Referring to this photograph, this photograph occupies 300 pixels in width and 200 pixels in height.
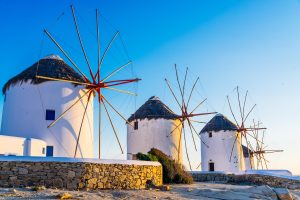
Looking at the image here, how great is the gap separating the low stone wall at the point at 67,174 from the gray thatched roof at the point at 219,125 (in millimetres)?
19601

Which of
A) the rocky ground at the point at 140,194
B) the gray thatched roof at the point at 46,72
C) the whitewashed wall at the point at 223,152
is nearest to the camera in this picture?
the rocky ground at the point at 140,194

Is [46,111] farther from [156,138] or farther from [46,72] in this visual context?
[156,138]

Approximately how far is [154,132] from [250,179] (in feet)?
27.1

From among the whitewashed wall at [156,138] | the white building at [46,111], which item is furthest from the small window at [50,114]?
the whitewashed wall at [156,138]

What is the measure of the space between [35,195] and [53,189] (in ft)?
4.82

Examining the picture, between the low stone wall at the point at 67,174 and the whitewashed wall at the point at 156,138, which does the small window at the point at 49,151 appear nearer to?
the low stone wall at the point at 67,174

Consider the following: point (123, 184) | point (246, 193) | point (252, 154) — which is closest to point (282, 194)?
point (246, 193)

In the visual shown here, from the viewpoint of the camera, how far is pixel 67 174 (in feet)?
38.5

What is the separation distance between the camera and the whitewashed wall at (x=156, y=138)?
2636cm

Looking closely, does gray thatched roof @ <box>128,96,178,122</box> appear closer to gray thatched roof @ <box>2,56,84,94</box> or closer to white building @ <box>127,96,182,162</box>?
white building @ <box>127,96,182,162</box>

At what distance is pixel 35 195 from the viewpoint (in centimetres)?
948

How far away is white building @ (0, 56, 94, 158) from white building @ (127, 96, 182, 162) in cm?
903

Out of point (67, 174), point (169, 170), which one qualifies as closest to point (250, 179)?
point (169, 170)

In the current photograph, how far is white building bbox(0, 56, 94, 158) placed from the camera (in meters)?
16.9
